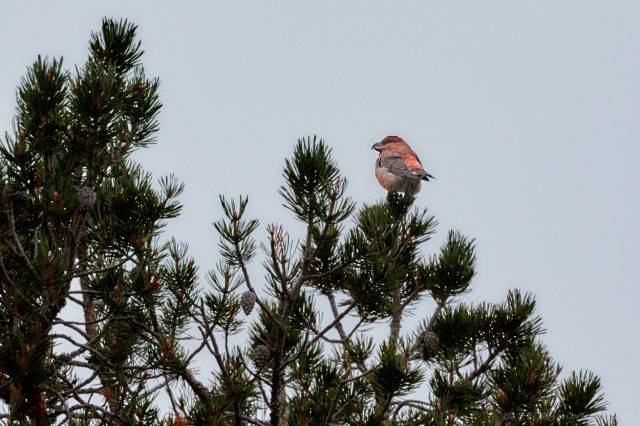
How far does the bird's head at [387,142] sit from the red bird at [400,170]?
466 mm

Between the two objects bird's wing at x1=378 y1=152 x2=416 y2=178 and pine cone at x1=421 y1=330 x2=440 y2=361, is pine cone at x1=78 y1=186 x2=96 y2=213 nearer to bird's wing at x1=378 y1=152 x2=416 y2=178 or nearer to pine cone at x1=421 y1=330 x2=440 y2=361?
pine cone at x1=421 y1=330 x2=440 y2=361

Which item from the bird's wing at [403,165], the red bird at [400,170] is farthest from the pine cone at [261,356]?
the bird's wing at [403,165]

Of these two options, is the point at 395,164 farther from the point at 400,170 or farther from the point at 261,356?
the point at 261,356

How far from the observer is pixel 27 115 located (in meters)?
4.48

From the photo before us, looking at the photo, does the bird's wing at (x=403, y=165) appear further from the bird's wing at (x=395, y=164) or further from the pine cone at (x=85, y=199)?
the pine cone at (x=85, y=199)

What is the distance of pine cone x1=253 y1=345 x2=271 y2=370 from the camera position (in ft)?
14.2

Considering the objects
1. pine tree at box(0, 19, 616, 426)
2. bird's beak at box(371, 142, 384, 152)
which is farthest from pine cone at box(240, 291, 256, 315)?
bird's beak at box(371, 142, 384, 152)

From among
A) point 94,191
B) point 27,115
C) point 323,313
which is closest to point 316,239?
point 323,313

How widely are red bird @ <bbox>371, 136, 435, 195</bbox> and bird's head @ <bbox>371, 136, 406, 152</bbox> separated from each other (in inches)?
18.4

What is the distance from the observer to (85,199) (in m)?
4.15

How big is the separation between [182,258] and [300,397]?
0.88m

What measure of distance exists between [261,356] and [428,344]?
933 mm

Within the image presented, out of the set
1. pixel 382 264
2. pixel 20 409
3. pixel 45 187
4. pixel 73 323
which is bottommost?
pixel 20 409

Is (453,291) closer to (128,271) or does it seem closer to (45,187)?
(128,271)
